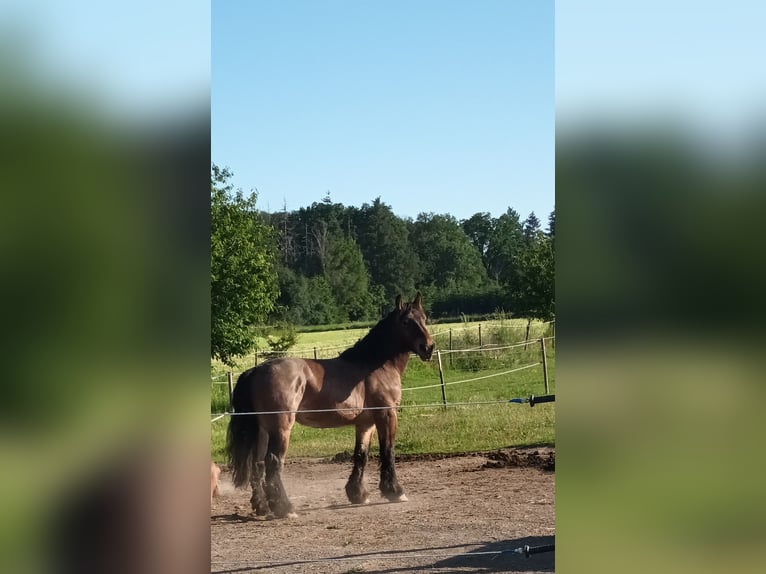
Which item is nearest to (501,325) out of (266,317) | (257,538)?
(266,317)

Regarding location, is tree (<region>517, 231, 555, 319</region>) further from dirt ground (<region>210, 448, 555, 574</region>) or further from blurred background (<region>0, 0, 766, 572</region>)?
blurred background (<region>0, 0, 766, 572</region>)

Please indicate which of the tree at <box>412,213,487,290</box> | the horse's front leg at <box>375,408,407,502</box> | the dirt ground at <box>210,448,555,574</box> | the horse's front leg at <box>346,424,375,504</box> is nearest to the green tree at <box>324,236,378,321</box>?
the tree at <box>412,213,487,290</box>

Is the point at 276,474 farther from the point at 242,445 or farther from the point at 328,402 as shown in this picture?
the point at 328,402

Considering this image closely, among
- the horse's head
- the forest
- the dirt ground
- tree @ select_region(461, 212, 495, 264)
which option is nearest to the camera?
the dirt ground

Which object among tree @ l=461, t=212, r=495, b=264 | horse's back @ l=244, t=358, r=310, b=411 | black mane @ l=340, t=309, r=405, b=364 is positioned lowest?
horse's back @ l=244, t=358, r=310, b=411

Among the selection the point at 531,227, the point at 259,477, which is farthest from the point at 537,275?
the point at 259,477

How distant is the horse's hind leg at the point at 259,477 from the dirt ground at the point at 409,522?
8cm

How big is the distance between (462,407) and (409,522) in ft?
12.7

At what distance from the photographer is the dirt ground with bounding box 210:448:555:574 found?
154 inches

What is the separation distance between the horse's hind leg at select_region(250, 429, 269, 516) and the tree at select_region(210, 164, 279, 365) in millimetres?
3499
